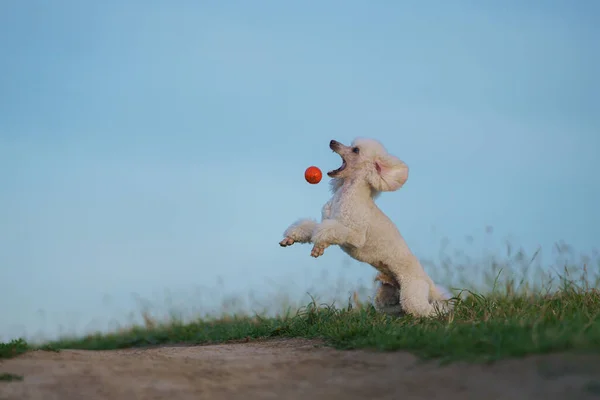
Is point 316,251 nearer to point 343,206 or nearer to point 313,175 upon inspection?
point 343,206

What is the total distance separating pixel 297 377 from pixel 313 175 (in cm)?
297

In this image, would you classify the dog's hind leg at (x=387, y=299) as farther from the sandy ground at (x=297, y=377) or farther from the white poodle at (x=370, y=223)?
the sandy ground at (x=297, y=377)

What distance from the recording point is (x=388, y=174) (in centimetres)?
762

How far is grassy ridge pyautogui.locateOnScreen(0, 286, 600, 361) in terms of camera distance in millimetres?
5188

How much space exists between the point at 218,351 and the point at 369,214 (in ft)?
6.82

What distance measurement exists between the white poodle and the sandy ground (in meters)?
1.58

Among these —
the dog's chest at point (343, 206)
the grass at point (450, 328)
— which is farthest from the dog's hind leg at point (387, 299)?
the dog's chest at point (343, 206)

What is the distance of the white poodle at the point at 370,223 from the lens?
747cm

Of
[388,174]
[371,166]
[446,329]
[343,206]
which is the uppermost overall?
[371,166]

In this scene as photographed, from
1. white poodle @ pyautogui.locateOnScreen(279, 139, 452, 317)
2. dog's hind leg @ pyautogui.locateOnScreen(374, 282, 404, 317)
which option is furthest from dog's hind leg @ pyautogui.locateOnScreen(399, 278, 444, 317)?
dog's hind leg @ pyautogui.locateOnScreen(374, 282, 404, 317)

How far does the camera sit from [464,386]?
4637 mm

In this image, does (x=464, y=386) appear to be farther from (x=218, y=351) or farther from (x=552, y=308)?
(x=552, y=308)

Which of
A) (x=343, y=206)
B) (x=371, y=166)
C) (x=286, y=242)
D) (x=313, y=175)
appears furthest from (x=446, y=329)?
(x=313, y=175)

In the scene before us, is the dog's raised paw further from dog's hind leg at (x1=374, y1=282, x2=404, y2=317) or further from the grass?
dog's hind leg at (x1=374, y1=282, x2=404, y2=317)
